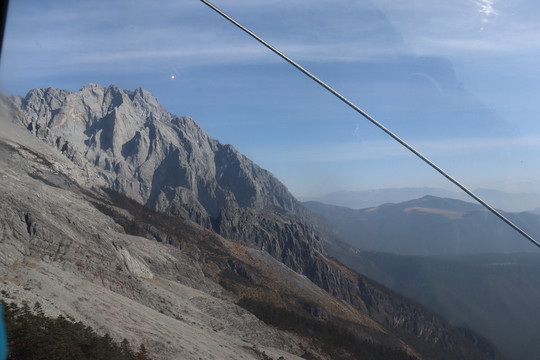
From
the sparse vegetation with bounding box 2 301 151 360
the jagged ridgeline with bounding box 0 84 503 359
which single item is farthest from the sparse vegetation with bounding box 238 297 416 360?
the sparse vegetation with bounding box 2 301 151 360

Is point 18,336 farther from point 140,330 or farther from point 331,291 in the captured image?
point 331,291

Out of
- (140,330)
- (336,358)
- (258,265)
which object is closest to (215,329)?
(140,330)

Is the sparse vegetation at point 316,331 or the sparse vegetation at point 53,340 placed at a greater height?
Result: the sparse vegetation at point 53,340

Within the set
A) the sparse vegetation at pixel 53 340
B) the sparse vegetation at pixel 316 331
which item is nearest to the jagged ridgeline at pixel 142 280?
the sparse vegetation at pixel 316 331

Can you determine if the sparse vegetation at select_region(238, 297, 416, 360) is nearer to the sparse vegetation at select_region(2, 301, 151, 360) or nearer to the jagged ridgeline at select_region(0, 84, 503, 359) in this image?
the jagged ridgeline at select_region(0, 84, 503, 359)

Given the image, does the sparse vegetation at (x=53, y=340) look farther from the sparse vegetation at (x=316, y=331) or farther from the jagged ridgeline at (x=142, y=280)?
the sparse vegetation at (x=316, y=331)

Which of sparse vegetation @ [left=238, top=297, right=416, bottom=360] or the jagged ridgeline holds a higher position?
the jagged ridgeline

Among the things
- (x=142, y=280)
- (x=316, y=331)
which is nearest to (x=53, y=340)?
(x=142, y=280)

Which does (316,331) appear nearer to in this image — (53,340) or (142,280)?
(142,280)
